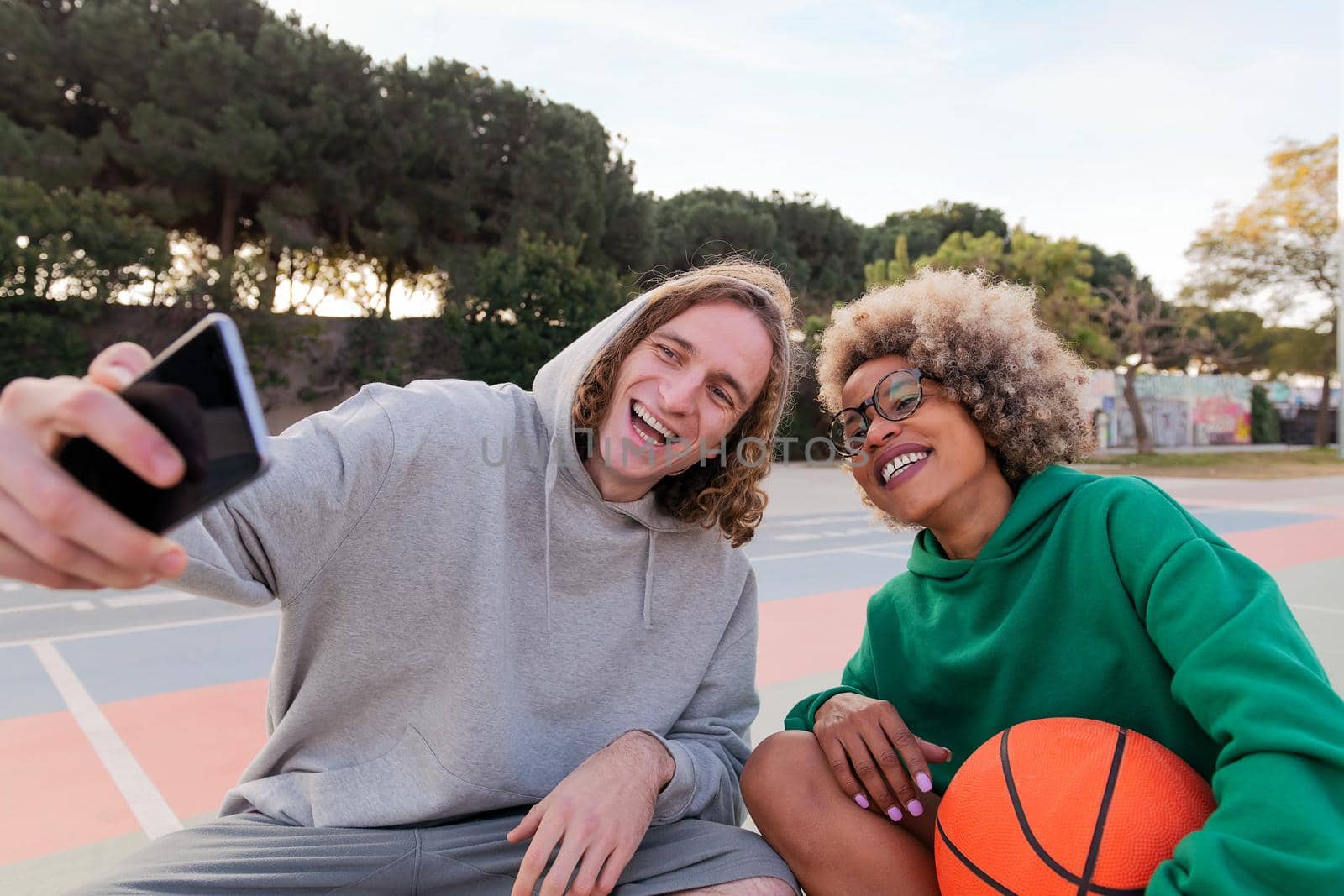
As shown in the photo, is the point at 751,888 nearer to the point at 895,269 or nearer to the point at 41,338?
the point at 41,338

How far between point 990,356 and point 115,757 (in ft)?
12.2

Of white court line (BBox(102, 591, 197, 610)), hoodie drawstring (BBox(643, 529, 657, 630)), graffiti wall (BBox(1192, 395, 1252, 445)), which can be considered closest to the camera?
hoodie drawstring (BBox(643, 529, 657, 630))

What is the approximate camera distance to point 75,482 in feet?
2.84

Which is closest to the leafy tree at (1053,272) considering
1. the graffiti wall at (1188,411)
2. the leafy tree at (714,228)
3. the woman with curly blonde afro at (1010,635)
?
the leafy tree at (714,228)

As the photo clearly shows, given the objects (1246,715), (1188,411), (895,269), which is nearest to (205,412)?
(1246,715)

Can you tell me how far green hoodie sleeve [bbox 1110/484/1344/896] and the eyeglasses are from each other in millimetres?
649

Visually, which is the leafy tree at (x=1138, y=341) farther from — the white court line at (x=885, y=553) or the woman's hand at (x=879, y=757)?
the woman's hand at (x=879, y=757)

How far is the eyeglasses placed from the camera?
2.31m

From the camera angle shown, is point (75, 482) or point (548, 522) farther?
point (548, 522)

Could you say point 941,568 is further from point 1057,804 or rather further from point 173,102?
point 173,102

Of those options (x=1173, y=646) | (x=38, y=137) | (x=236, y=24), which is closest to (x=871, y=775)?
(x=1173, y=646)

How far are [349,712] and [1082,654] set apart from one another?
149 cm

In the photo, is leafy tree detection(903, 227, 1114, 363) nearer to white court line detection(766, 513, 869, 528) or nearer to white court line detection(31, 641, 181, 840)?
white court line detection(766, 513, 869, 528)

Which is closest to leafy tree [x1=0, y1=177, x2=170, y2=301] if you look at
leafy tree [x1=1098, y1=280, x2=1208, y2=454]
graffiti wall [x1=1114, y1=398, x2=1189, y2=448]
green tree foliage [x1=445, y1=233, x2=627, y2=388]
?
green tree foliage [x1=445, y1=233, x2=627, y2=388]
